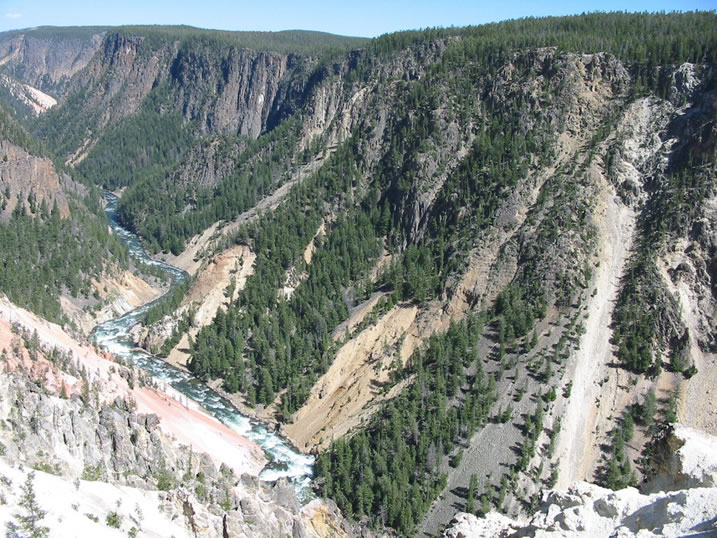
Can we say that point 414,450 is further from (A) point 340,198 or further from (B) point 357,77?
(B) point 357,77

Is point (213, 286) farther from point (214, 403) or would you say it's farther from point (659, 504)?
point (659, 504)

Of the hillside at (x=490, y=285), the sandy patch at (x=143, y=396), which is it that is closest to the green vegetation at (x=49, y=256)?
the hillside at (x=490, y=285)

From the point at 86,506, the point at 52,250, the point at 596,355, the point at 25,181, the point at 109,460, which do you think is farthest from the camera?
the point at 25,181

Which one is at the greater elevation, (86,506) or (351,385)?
(86,506)

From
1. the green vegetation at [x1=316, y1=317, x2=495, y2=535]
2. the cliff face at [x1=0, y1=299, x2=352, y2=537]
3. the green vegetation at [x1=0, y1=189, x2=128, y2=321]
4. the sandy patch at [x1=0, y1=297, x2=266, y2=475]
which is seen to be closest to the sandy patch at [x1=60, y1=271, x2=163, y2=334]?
the green vegetation at [x1=0, y1=189, x2=128, y2=321]

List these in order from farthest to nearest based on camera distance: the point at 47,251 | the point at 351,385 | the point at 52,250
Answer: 1. the point at 52,250
2. the point at 47,251
3. the point at 351,385

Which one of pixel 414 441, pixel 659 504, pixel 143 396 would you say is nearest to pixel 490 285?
pixel 414 441
